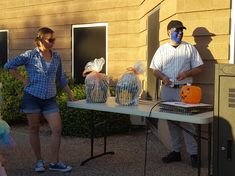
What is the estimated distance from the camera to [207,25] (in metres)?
5.83

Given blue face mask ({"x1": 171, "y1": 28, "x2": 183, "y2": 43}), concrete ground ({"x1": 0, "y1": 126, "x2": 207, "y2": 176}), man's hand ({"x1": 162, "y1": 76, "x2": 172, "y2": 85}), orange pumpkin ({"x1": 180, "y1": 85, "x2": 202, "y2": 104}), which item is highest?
blue face mask ({"x1": 171, "y1": 28, "x2": 183, "y2": 43})

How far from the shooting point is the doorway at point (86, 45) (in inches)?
387

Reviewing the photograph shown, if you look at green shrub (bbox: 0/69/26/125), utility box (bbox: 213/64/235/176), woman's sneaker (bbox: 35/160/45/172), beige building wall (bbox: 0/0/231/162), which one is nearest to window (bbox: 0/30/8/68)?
beige building wall (bbox: 0/0/231/162)

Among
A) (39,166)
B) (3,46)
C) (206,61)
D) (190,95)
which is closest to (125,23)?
(206,61)

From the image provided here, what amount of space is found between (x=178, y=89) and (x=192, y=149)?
76cm

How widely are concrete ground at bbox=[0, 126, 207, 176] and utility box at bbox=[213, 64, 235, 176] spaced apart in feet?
4.49

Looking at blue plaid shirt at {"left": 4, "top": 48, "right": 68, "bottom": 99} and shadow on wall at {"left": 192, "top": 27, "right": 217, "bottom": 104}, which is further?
shadow on wall at {"left": 192, "top": 27, "right": 217, "bottom": 104}

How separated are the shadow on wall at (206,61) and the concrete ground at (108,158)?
93cm

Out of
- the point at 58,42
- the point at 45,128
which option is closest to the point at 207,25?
the point at 45,128

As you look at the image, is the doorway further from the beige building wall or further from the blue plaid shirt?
the blue plaid shirt

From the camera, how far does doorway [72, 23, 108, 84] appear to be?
387 inches

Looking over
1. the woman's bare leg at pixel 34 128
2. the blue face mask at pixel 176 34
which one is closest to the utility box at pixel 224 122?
the blue face mask at pixel 176 34

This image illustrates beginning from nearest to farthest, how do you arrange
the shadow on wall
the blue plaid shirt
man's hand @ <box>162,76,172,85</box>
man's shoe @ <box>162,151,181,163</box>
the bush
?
the blue plaid shirt < man's hand @ <box>162,76,172,85</box> < the shadow on wall < man's shoe @ <box>162,151,181,163</box> < the bush

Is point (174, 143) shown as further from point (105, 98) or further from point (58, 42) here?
point (58, 42)
